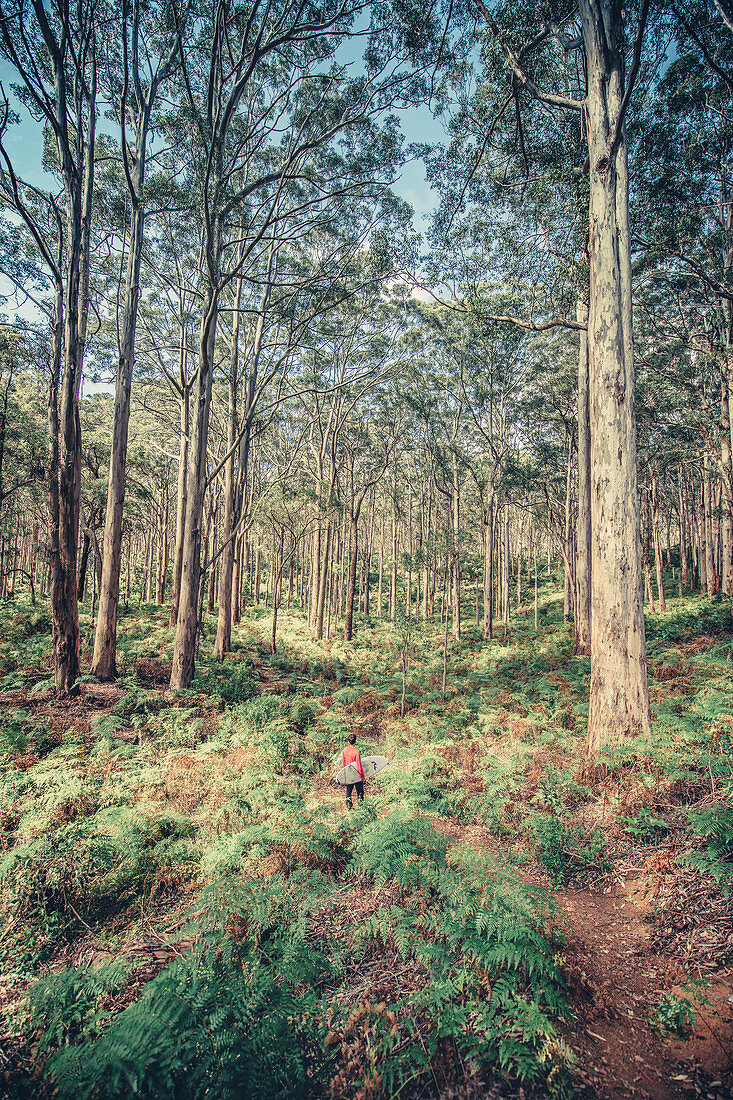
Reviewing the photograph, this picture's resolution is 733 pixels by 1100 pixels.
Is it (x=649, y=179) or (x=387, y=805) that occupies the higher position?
(x=649, y=179)

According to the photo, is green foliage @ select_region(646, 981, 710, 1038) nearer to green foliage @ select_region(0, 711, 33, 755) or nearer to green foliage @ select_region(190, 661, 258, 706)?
green foliage @ select_region(0, 711, 33, 755)

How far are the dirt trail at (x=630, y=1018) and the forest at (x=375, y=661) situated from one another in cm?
2

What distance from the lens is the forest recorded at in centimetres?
256

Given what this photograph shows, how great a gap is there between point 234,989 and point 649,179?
16904mm

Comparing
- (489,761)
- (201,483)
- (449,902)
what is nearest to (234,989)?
(449,902)

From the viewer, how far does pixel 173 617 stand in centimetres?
1669

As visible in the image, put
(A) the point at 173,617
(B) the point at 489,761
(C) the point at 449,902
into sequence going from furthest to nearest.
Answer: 1. (A) the point at 173,617
2. (B) the point at 489,761
3. (C) the point at 449,902

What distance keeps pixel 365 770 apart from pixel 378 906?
304cm

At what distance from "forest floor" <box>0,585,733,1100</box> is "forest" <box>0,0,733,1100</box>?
31 mm

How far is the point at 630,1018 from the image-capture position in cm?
254

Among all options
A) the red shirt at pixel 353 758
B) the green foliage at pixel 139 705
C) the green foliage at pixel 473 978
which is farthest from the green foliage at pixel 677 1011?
the green foliage at pixel 139 705

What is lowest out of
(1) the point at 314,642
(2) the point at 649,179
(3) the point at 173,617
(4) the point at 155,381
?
(1) the point at 314,642

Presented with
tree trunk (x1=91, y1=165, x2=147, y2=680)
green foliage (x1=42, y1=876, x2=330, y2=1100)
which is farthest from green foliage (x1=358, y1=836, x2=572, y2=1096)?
tree trunk (x1=91, y1=165, x2=147, y2=680)

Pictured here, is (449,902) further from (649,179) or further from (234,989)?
(649,179)
